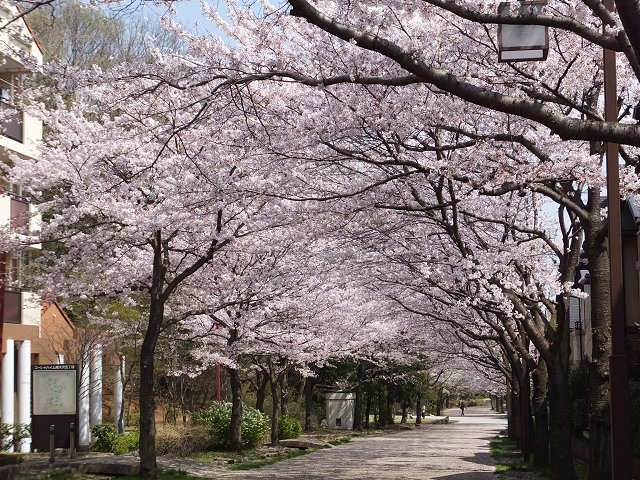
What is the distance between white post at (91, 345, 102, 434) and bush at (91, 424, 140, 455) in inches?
91.0

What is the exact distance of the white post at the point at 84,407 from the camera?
2441 cm

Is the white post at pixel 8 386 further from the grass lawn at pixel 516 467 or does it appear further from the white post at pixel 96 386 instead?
the grass lawn at pixel 516 467

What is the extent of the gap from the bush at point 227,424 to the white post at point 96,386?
9.82 ft

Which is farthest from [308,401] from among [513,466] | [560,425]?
[560,425]

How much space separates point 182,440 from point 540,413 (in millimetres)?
9569

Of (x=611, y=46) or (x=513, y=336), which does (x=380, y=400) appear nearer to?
(x=513, y=336)

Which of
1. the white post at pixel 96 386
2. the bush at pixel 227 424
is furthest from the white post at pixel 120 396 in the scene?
the bush at pixel 227 424

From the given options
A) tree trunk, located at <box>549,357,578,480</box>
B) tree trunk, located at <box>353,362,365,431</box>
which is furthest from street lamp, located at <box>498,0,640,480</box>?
tree trunk, located at <box>353,362,365,431</box>

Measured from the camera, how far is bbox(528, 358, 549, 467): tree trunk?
68.5ft

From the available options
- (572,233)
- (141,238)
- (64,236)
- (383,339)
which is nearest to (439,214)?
(572,233)

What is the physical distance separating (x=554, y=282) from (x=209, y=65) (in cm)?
771

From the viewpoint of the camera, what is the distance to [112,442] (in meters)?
23.8

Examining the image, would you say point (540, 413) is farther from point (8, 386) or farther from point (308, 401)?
point (308, 401)

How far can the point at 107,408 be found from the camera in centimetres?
3509
